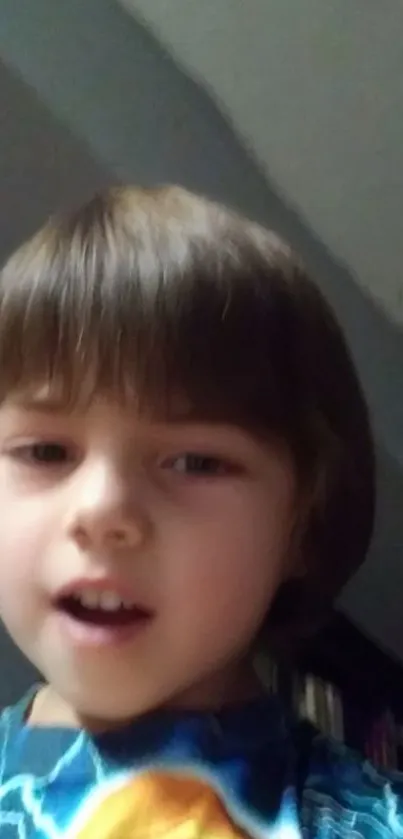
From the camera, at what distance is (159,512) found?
0.63 metres

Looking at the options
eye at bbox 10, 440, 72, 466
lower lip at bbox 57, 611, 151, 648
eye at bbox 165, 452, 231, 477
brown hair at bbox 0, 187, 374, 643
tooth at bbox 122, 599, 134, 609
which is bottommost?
lower lip at bbox 57, 611, 151, 648

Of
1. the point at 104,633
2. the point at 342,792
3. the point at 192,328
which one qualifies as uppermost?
the point at 192,328

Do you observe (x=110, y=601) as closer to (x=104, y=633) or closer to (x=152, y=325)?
(x=104, y=633)

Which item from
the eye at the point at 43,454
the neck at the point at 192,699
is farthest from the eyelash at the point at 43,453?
the neck at the point at 192,699

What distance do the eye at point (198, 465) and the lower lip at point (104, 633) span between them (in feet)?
0.27

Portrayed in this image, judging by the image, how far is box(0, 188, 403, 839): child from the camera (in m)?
0.63

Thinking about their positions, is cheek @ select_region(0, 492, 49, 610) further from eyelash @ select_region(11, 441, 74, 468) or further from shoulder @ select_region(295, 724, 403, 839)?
shoulder @ select_region(295, 724, 403, 839)

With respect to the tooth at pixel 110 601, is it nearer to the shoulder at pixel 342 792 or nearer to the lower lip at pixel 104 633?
the lower lip at pixel 104 633

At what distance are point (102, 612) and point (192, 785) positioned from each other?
A: 0.35 ft

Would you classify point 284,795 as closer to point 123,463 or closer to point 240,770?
point 240,770

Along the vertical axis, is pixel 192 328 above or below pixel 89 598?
above

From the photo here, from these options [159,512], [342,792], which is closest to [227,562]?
[159,512]

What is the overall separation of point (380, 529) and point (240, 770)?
38 cm

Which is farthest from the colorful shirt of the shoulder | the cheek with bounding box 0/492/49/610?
the cheek with bounding box 0/492/49/610
